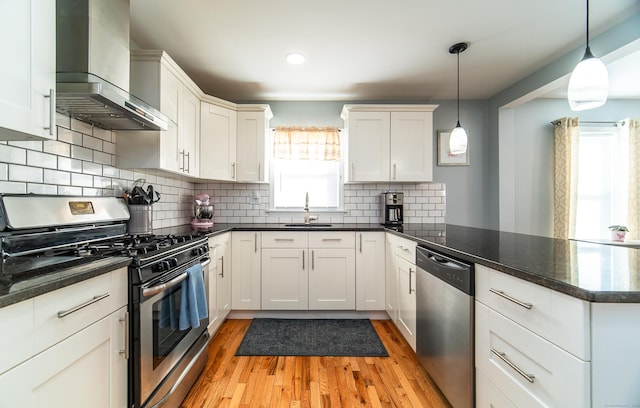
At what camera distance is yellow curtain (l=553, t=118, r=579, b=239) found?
129 inches

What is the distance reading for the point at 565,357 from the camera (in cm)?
84

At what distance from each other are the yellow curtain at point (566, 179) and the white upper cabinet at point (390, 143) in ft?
5.47

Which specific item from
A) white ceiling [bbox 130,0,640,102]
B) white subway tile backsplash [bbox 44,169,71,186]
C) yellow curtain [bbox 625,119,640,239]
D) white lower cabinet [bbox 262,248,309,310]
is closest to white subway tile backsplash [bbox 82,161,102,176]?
white subway tile backsplash [bbox 44,169,71,186]

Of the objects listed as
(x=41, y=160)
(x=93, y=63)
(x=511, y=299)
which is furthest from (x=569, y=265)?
(x=41, y=160)

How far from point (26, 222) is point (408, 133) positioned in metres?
3.20

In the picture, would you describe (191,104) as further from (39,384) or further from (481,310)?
(481,310)

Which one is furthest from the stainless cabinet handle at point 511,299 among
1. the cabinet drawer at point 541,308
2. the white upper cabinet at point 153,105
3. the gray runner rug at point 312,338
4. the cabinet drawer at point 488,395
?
the white upper cabinet at point 153,105

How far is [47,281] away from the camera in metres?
0.84

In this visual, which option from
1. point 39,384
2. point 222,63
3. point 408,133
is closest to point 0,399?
point 39,384

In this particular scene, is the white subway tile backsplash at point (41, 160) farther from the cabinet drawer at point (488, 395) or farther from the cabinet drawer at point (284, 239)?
the cabinet drawer at point (488, 395)

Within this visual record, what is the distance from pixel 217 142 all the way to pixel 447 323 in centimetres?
266

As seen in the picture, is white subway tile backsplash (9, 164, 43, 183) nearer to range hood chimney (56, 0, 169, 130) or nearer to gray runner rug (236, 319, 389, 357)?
range hood chimney (56, 0, 169, 130)

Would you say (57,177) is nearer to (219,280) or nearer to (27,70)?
(27,70)

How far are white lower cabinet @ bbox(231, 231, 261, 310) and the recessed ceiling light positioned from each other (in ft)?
5.64
